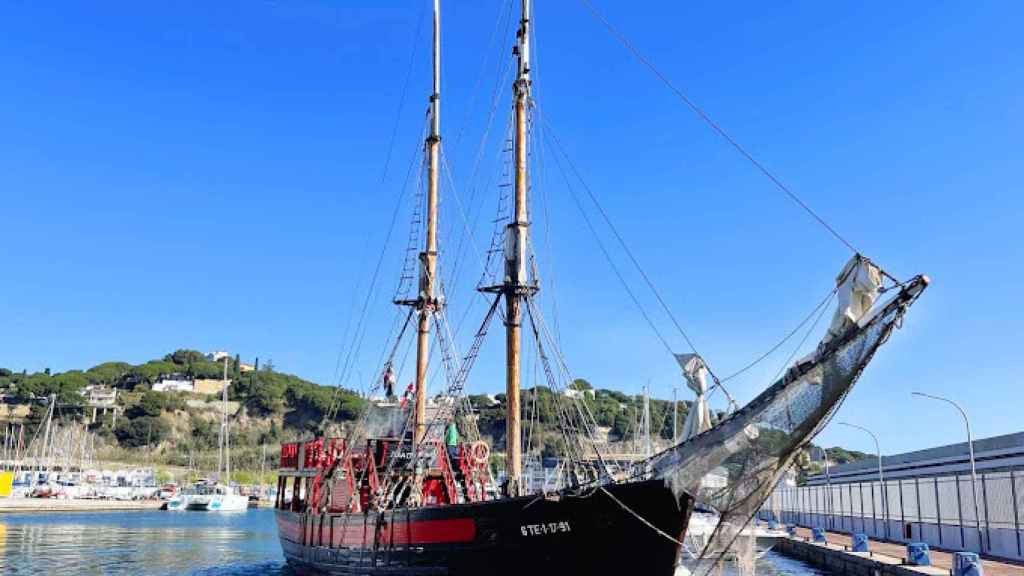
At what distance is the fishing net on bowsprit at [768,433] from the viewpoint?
17719 millimetres

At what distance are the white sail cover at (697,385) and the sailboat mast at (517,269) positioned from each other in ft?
21.3

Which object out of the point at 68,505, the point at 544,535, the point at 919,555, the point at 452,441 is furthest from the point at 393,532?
the point at 68,505

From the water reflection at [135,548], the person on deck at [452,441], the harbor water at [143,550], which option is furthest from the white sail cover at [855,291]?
the water reflection at [135,548]

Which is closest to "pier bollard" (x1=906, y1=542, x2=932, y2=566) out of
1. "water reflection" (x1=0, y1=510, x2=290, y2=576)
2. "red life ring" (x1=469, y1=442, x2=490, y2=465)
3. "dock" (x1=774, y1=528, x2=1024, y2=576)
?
"dock" (x1=774, y1=528, x2=1024, y2=576)

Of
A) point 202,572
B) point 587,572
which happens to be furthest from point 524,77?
point 202,572

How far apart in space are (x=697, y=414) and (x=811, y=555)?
2508cm

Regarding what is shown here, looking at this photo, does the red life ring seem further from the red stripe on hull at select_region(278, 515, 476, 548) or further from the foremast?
the red stripe on hull at select_region(278, 515, 476, 548)

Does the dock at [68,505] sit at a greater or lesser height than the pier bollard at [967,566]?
lesser

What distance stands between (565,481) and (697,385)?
630 cm

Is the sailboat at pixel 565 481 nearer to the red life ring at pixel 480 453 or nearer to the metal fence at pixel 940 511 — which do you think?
the red life ring at pixel 480 453

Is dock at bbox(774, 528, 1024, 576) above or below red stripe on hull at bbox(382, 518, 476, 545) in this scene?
below

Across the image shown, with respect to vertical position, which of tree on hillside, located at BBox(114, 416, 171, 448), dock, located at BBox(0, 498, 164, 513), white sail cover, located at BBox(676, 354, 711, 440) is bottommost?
dock, located at BBox(0, 498, 164, 513)

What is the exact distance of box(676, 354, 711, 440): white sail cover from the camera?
2127cm

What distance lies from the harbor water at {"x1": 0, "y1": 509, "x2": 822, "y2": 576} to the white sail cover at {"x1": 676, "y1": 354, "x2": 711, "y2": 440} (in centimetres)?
2034
